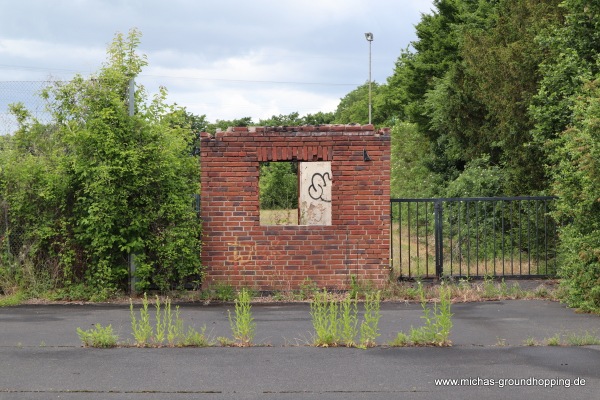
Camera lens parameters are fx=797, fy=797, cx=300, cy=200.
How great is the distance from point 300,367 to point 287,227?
5.37 metres

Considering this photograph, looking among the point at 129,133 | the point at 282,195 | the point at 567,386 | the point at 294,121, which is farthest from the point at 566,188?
the point at 294,121

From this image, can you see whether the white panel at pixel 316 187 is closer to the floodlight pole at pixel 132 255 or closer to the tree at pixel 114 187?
the tree at pixel 114 187

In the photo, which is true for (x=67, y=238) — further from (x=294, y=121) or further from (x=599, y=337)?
(x=294, y=121)

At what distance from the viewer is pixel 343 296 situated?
12.3 meters

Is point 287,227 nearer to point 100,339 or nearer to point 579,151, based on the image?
point 579,151

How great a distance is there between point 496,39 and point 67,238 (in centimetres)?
1269

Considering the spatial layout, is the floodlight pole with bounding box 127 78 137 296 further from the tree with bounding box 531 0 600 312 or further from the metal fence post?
the tree with bounding box 531 0 600 312

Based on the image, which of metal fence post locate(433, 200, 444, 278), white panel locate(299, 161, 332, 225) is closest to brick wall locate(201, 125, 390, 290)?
white panel locate(299, 161, 332, 225)

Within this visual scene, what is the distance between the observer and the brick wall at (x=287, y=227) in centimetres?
1259

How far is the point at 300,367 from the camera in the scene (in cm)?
738

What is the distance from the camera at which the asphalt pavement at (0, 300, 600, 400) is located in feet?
21.6

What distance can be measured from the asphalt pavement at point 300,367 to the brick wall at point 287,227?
257cm

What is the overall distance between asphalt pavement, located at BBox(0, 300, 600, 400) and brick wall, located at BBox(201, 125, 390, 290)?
257 cm

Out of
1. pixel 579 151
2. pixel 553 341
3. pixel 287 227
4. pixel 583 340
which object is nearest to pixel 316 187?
pixel 287 227
